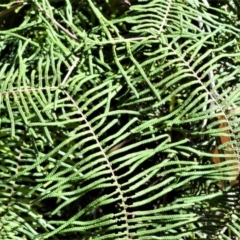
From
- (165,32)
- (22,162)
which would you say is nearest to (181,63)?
(165,32)

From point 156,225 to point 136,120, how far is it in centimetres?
13

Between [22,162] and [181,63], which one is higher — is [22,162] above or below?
below

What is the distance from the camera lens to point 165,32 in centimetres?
58

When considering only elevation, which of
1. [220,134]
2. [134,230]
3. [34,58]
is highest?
[34,58]

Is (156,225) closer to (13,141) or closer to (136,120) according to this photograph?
(136,120)

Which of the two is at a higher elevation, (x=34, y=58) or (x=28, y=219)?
(x=34, y=58)

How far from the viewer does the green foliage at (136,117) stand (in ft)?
1.72

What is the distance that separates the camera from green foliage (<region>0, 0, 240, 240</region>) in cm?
52

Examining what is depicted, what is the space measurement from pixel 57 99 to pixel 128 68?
0.31 feet

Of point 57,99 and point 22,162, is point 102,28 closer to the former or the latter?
point 57,99

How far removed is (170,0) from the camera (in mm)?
605

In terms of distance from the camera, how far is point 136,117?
0.56 m

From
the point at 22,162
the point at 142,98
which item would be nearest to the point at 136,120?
the point at 142,98

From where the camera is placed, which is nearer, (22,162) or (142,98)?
(142,98)
